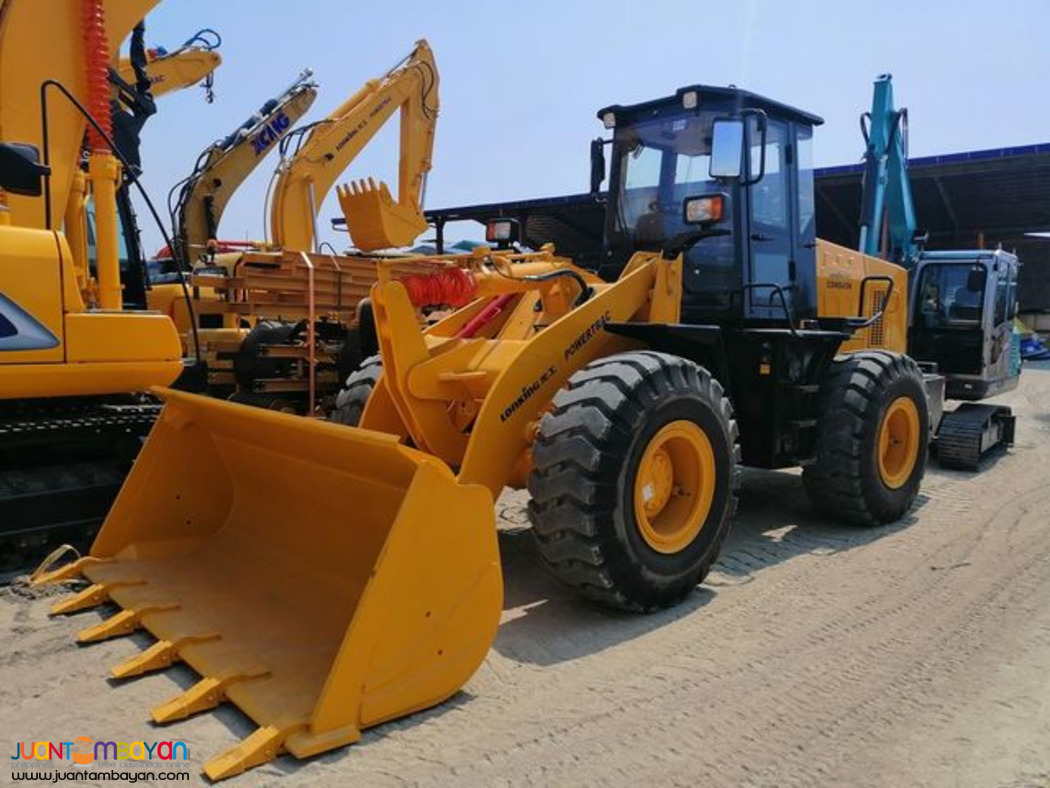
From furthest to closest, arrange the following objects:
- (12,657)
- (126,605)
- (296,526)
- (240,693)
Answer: (296,526) → (126,605) → (12,657) → (240,693)

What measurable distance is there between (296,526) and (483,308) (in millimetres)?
1992

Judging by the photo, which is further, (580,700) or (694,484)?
(694,484)

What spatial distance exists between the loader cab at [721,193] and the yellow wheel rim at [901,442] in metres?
1.04

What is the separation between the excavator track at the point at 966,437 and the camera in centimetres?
815

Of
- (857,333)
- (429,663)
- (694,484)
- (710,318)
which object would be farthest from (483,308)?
(857,333)

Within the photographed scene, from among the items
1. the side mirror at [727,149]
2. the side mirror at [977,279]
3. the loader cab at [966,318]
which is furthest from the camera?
the loader cab at [966,318]

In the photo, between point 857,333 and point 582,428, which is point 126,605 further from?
point 857,333

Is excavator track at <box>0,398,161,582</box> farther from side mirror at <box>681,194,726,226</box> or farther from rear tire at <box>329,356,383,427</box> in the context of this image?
side mirror at <box>681,194,726,226</box>

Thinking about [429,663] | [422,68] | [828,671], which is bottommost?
[828,671]

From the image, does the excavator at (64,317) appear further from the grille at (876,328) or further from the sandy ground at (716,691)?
the grille at (876,328)

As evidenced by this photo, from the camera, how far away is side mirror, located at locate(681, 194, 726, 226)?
4.65m

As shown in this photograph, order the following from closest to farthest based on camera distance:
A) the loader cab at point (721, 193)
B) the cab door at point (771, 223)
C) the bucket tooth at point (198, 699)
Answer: the bucket tooth at point (198, 699) < the loader cab at point (721, 193) < the cab door at point (771, 223)

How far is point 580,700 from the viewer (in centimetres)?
319

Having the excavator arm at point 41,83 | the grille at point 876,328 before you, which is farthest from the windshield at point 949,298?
the excavator arm at point 41,83
